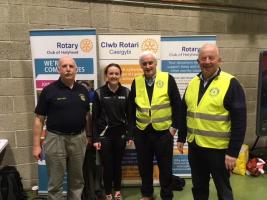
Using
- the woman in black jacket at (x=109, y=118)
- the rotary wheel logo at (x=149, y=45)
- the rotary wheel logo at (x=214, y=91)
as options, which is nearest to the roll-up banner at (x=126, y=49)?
the rotary wheel logo at (x=149, y=45)

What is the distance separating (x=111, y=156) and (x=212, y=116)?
1.13 m

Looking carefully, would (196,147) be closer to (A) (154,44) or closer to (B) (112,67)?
(B) (112,67)

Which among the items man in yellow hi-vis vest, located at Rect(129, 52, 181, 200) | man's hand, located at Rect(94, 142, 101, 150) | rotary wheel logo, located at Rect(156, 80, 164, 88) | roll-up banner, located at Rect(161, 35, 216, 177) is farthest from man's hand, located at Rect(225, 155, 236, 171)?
roll-up banner, located at Rect(161, 35, 216, 177)

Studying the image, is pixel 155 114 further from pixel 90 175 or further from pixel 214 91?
pixel 90 175

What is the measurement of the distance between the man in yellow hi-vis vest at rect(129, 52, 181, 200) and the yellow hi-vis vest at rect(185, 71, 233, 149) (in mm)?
442

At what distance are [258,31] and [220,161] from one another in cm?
273

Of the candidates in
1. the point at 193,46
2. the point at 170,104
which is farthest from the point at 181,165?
the point at 193,46

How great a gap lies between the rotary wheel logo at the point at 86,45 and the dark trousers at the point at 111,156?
846 mm

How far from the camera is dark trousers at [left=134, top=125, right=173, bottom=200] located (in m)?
2.62

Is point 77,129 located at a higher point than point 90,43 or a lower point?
lower

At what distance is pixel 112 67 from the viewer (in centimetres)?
266

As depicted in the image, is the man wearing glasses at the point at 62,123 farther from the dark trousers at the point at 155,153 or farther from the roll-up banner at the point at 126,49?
the roll-up banner at the point at 126,49

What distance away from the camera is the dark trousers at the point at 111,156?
9.00ft

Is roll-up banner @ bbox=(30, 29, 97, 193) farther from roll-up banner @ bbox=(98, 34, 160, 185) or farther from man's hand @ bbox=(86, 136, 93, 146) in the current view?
man's hand @ bbox=(86, 136, 93, 146)
